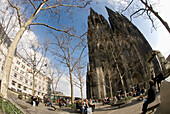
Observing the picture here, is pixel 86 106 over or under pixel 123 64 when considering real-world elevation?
under

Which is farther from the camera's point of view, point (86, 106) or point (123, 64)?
point (123, 64)

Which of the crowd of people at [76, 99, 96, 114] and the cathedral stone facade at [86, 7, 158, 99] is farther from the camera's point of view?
the cathedral stone facade at [86, 7, 158, 99]

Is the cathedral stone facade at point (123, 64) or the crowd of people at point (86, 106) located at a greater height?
the cathedral stone facade at point (123, 64)

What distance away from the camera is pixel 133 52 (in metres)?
29.0

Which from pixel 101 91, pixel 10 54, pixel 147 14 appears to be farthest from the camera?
pixel 101 91

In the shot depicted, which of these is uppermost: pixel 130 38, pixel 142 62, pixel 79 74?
pixel 130 38

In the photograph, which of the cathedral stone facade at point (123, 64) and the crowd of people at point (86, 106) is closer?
the crowd of people at point (86, 106)

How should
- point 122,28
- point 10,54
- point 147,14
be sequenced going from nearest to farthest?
point 10,54, point 147,14, point 122,28

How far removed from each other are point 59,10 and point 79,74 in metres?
15.4

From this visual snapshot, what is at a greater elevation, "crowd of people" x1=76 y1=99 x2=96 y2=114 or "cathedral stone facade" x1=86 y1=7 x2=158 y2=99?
"cathedral stone facade" x1=86 y1=7 x2=158 y2=99

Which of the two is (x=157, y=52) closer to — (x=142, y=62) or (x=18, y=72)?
(x=142, y=62)

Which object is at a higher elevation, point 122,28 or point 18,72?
point 122,28

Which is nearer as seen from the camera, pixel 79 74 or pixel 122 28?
pixel 79 74

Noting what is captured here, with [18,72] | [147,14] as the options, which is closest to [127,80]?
[147,14]
